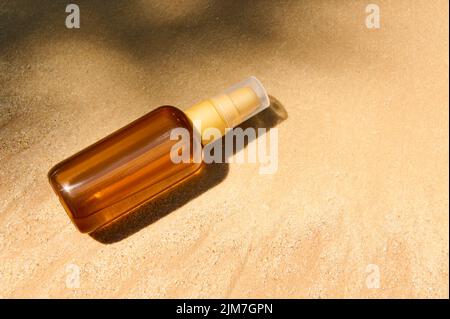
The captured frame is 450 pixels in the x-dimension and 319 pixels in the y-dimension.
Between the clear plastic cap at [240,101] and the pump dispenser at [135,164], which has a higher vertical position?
the clear plastic cap at [240,101]

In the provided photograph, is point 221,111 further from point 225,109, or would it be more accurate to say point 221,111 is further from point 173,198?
point 173,198

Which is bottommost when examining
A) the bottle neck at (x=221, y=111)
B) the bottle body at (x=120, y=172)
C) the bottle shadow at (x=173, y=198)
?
the bottle shadow at (x=173, y=198)

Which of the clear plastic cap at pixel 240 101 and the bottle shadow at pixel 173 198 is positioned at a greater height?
the clear plastic cap at pixel 240 101

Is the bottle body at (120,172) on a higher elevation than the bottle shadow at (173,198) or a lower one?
higher

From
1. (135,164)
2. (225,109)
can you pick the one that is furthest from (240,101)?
(135,164)

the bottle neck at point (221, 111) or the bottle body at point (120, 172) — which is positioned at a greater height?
the bottle neck at point (221, 111)
